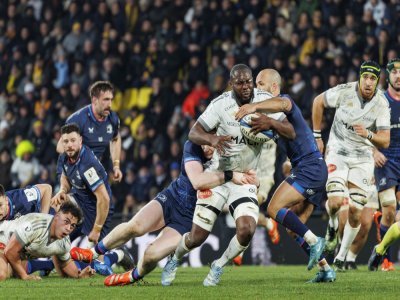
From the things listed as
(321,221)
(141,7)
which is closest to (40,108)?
(141,7)

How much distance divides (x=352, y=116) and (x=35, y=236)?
14.7ft

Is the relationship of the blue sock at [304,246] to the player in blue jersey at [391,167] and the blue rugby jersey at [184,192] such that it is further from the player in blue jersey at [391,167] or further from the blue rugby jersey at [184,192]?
the player in blue jersey at [391,167]

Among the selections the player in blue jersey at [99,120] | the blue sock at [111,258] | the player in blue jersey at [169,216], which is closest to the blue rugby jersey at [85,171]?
the blue sock at [111,258]

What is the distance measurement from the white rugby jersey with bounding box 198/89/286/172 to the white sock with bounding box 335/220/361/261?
3632 millimetres

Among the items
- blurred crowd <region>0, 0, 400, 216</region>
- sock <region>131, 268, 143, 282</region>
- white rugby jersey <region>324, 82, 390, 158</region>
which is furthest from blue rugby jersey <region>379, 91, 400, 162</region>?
sock <region>131, 268, 143, 282</region>

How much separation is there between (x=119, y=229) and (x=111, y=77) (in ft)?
35.3

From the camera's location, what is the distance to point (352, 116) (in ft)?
46.7

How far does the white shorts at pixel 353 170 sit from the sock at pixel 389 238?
64 centimetres

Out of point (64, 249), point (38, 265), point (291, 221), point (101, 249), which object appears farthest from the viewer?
point (38, 265)

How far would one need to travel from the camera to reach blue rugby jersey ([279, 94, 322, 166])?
12289 millimetres

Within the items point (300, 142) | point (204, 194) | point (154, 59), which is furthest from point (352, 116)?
point (154, 59)

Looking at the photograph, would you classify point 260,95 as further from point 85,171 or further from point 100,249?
point 85,171

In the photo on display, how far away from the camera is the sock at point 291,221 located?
11797mm

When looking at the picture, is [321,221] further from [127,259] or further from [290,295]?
[290,295]
